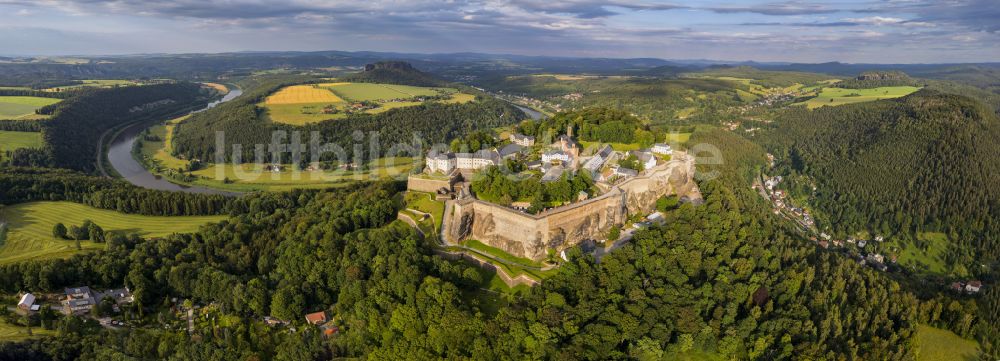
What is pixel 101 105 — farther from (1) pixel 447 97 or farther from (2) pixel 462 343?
(2) pixel 462 343

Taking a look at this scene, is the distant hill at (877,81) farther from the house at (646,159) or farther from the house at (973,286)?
the house at (646,159)

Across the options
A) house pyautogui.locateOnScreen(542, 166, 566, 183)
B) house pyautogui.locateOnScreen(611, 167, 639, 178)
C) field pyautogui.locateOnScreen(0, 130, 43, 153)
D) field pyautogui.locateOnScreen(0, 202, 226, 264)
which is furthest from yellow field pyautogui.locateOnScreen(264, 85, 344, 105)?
house pyautogui.locateOnScreen(611, 167, 639, 178)

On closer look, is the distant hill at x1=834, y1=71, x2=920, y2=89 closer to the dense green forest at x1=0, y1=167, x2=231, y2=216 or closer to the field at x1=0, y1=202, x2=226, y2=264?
the dense green forest at x1=0, y1=167, x2=231, y2=216

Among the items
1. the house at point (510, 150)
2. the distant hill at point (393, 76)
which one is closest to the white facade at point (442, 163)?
the house at point (510, 150)

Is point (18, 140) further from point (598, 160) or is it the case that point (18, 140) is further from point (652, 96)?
point (652, 96)

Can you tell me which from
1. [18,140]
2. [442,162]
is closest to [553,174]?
[442,162]

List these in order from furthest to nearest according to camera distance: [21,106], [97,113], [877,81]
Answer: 1. [877,81]
2. [97,113]
3. [21,106]
